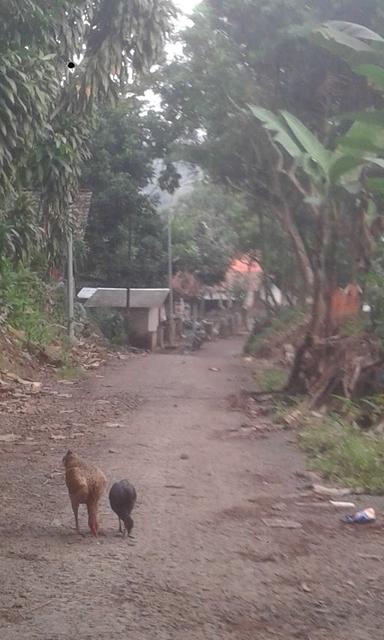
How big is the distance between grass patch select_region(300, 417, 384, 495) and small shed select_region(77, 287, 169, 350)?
714 inches

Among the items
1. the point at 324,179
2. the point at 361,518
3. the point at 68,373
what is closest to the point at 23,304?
the point at 68,373

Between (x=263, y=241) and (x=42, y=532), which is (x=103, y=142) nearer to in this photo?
(x=263, y=241)

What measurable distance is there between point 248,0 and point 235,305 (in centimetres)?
3409

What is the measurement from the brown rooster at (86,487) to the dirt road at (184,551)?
152 mm

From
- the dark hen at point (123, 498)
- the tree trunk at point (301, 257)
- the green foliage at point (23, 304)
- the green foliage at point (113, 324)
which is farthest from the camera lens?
the green foliage at point (113, 324)

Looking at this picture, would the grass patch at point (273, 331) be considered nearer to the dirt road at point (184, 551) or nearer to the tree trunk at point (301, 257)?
the tree trunk at point (301, 257)

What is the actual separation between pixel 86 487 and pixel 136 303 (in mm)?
23003

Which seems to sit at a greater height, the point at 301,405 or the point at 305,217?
the point at 305,217

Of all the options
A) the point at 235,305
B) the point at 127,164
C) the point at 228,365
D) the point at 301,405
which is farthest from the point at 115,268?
the point at 235,305

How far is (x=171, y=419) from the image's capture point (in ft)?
37.0

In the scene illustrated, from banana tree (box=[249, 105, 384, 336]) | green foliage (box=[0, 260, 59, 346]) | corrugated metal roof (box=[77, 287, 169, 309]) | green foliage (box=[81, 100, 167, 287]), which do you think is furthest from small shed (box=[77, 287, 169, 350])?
banana tree (box=[249, 105, 384, 336])

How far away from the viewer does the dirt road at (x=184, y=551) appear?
4.46 metres

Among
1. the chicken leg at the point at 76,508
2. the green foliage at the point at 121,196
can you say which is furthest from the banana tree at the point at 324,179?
the green foliage at the point at 121,196

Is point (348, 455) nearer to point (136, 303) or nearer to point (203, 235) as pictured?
point (136, 303)
